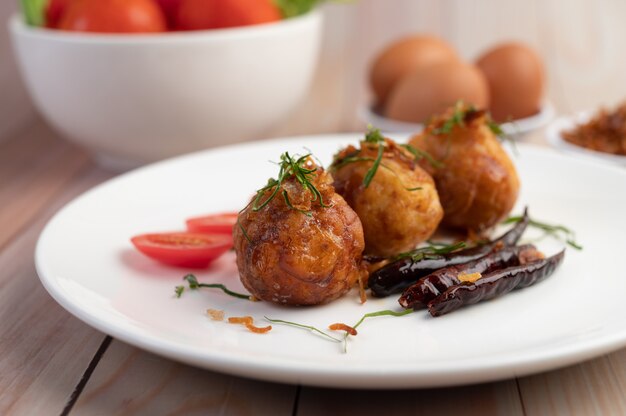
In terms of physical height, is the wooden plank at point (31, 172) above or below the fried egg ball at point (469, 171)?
below

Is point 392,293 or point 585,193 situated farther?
point 585,193

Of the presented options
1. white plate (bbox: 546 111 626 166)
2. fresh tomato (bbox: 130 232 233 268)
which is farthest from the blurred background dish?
fresh tomato (bbox: 130 232 233 268)

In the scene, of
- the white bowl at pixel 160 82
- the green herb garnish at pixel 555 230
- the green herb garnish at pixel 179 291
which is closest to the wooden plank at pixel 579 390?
the green herb garnish at pixel 555 230

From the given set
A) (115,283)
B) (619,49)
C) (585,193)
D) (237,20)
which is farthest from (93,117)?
(619,49)

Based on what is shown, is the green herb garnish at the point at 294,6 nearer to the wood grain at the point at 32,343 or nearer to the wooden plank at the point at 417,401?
the wood grain at the point at 32,343

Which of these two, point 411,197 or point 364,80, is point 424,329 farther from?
point 364,80

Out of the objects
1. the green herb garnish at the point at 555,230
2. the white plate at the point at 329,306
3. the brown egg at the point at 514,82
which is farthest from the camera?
the brown egg at the point at 514,82
